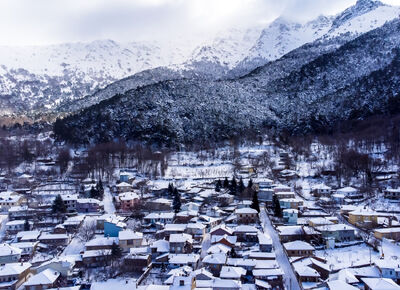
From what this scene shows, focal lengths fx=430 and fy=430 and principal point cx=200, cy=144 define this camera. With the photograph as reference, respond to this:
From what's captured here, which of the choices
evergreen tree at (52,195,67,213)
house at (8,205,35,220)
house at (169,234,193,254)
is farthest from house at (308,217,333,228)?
house at (8,205,35,220)

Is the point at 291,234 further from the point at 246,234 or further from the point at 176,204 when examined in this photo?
the point at 176,204

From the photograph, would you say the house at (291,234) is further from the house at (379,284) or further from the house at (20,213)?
the house at (20,213)

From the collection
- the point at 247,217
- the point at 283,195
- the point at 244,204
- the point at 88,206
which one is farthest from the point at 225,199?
the point at 88,206

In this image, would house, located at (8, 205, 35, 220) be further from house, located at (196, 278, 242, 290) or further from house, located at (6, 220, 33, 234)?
house, located at (196, 278, 242, 290)

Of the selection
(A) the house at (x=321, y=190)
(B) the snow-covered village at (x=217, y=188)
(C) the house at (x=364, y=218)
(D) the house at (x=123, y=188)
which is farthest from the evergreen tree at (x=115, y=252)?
(A) the house at (x=321, y=190)

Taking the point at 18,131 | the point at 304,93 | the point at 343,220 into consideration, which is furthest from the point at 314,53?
the point at 343,220

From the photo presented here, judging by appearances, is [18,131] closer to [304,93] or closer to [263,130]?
[263,130]
